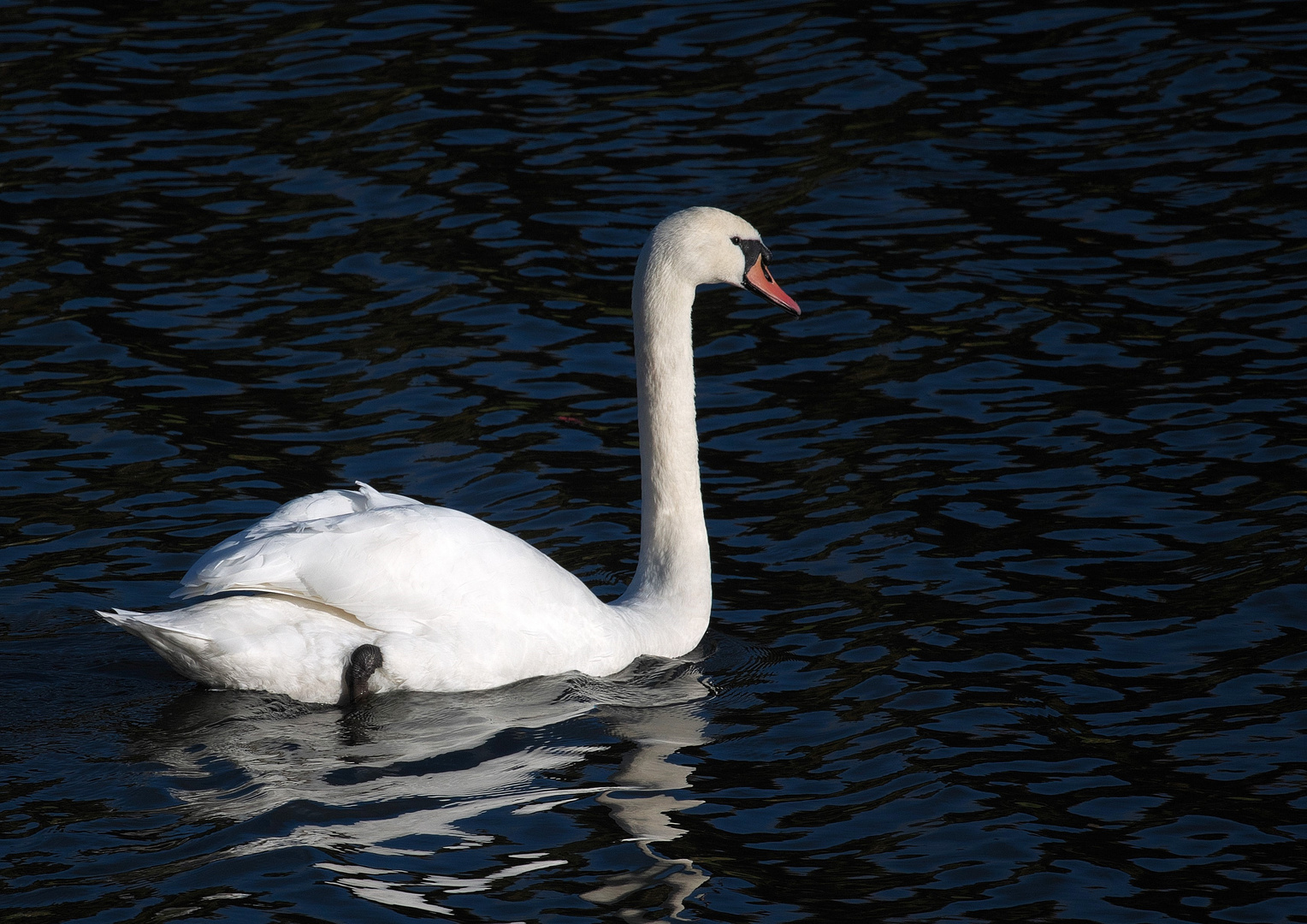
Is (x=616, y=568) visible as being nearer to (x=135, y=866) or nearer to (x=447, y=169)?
(x=135, y=866)

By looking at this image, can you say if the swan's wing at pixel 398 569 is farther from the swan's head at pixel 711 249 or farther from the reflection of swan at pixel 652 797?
the swan's head at pixel 711 249

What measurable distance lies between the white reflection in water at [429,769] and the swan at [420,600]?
0.13 meters

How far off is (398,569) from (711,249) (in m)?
2.00

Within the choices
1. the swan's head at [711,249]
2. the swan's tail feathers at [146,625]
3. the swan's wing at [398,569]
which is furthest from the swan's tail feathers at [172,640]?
the swan's head at [711,249]

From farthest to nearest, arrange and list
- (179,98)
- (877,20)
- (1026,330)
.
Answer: (877,20) → (179,98) → (1026,330)

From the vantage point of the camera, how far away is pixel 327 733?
6391 mm

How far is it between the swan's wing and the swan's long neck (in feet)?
1.91

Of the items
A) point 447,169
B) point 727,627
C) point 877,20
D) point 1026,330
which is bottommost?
point 727,627

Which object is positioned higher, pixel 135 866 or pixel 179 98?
pixel 179 98

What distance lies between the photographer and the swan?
646cm

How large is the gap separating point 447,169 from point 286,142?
1283 millimetres

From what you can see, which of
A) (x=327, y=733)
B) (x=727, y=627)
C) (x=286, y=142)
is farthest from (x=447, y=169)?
(x=327, y=733)

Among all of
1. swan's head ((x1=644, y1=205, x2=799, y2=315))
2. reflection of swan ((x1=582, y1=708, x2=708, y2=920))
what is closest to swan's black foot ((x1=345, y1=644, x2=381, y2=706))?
reflection of swan ((x1=582, y1=708, x2=708, y2=920))

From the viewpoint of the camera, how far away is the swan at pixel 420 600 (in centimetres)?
646
